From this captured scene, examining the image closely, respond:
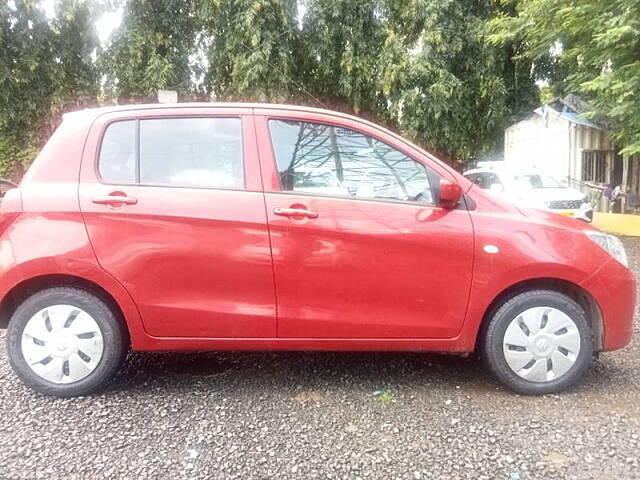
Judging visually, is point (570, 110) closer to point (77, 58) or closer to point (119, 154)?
point (77, 58)

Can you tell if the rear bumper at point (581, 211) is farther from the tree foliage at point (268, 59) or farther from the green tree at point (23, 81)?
the green tree at point (23, 81)

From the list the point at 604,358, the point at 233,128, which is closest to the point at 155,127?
the point at 233,128

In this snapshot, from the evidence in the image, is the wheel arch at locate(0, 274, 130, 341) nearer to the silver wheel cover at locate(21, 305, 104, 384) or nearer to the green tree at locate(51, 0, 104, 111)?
the silver wheel cover at locate(21, 305, 104, 384)

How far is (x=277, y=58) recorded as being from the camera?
50.2ft

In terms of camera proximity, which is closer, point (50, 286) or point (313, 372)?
point (50, 286)

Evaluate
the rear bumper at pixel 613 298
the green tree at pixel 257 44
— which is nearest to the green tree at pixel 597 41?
the green tree at pixel 257 44

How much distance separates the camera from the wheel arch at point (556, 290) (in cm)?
325

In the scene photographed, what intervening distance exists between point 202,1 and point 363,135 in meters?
14.2

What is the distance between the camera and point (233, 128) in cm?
327

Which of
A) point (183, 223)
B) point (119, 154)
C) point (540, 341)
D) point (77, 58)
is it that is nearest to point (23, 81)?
point (77, 58)

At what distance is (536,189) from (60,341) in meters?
10.8

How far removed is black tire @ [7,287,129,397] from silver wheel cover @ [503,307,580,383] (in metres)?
2.34

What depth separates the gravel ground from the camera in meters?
2.52

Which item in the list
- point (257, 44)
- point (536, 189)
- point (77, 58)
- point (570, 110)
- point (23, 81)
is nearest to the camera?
point (536, 189)
